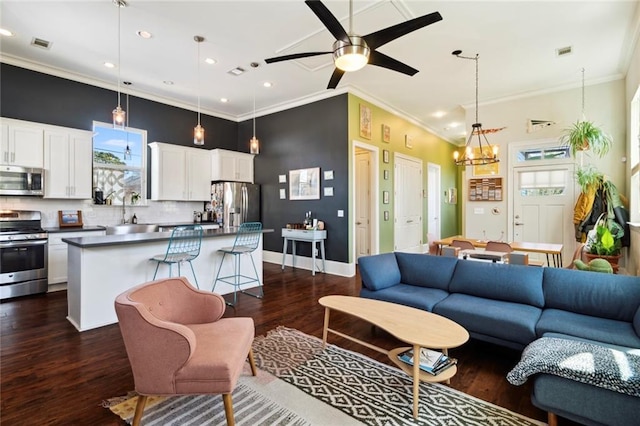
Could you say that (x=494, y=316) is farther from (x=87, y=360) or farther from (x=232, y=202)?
(x=232, y=202)

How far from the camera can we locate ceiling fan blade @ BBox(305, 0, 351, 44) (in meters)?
2.13

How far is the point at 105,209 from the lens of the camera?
5.39 metres

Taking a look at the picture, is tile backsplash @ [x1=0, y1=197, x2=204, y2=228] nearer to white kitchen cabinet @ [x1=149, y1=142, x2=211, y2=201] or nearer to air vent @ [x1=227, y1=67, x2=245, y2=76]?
white kitchen cabinet @ [x1=149, y1=142, x2=211, y2=201]

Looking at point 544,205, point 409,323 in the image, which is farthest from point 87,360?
point 544,205

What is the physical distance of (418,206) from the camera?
7.94 m

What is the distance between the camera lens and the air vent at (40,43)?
4001mm

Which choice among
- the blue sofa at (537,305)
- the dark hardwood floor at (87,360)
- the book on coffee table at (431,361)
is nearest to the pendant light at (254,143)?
the dark hardwood floor at (87,360)

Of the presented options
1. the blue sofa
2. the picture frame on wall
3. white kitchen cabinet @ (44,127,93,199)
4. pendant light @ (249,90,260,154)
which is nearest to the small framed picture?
the picture frame on wall

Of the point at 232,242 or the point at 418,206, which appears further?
the point at 418,206

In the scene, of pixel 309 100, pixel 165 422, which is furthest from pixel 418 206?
pixel 165 422

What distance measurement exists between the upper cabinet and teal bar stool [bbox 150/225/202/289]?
297 centimetres

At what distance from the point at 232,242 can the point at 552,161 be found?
18.8 feet

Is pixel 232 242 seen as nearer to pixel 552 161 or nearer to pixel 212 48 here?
pixel 212 48

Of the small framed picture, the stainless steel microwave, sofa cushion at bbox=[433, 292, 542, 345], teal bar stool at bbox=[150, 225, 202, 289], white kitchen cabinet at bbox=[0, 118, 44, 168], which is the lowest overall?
sofa cushion at bbox=[433, 292, 542, 345]
